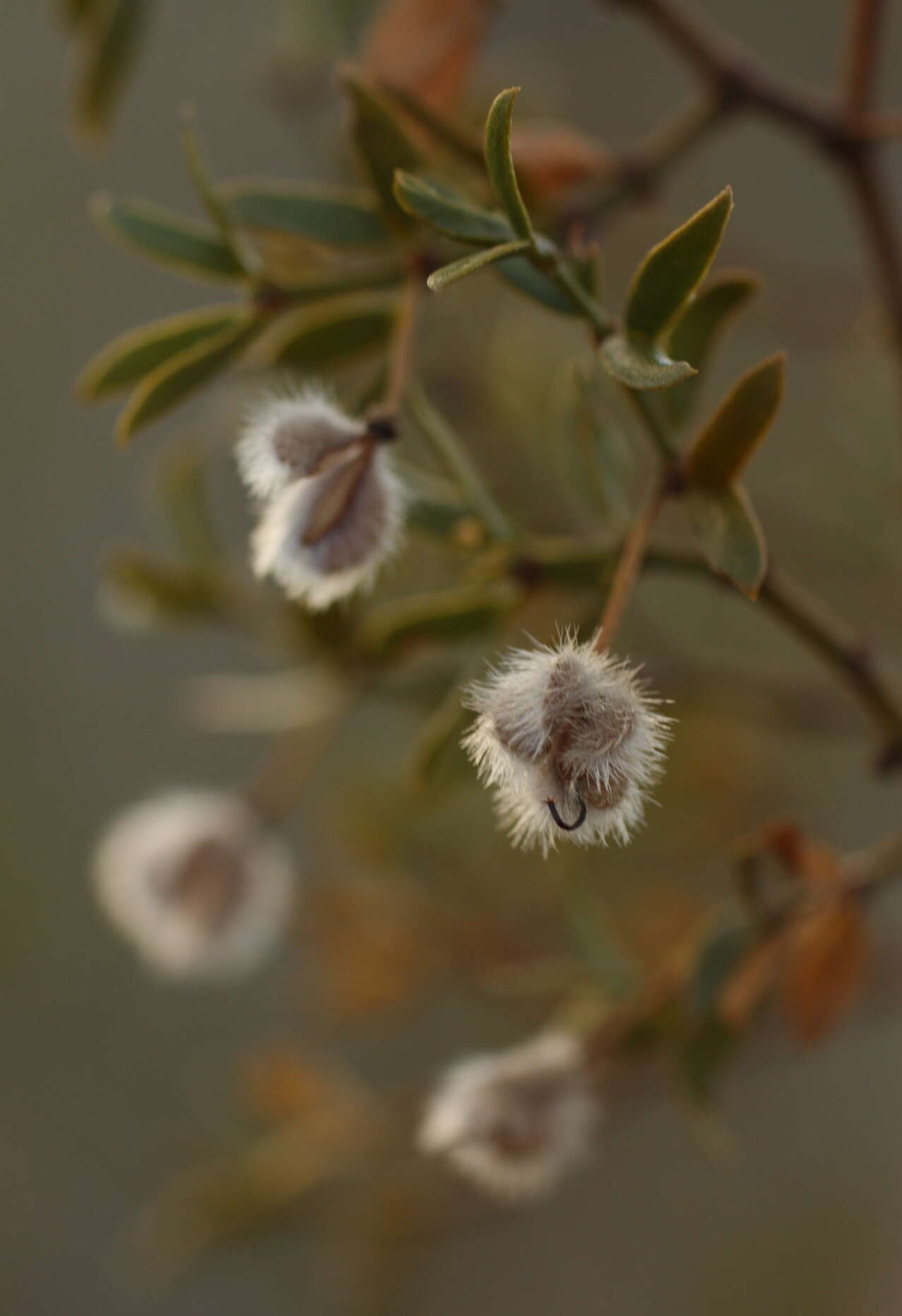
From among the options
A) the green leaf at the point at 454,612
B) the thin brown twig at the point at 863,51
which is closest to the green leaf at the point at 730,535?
the green leaf at the point at 454,612

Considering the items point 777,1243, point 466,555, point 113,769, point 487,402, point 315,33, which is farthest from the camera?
point 113,769

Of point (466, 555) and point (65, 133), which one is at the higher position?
point (65, 133)

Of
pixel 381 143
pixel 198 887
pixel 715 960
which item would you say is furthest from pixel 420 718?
pixel 381 143

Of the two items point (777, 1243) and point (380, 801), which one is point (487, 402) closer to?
point (380, 801)

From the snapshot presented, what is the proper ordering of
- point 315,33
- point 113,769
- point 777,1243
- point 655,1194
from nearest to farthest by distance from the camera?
point 315,33, point 777,1243, point 655,1194, point 113,769

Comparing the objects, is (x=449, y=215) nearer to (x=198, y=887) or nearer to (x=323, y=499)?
(x=323, y=499)

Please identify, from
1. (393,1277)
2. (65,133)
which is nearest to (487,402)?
(393,1277)

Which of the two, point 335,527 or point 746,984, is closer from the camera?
point 335,527

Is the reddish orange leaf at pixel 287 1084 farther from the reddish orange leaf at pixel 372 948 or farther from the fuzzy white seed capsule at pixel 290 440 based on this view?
the fuzzy white seed capsule at pixel 290 440
